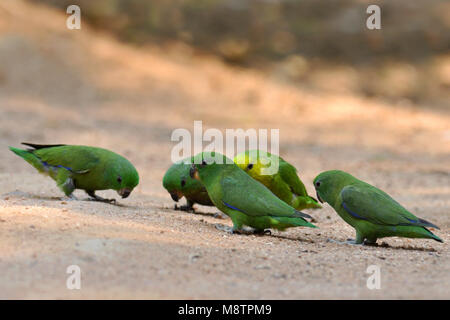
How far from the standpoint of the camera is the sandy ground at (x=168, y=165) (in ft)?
12.0

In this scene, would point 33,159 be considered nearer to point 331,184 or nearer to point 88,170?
point 88,170

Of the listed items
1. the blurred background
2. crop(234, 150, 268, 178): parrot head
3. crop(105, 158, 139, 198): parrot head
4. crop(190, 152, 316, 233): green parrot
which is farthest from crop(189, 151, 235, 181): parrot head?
the blurred background

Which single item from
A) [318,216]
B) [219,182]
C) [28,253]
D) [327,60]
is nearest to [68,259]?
[28,253]

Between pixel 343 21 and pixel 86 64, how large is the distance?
21.2ft

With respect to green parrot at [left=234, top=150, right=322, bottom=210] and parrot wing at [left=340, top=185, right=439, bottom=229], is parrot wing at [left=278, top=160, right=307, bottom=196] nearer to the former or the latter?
green parrot at [left=234, top=150, right=322, bottom=210]

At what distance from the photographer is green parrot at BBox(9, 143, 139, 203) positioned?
5566mm

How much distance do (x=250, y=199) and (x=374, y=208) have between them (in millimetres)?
906

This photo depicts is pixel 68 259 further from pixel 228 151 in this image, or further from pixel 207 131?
pixel 207 131

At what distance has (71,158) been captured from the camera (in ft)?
18.4

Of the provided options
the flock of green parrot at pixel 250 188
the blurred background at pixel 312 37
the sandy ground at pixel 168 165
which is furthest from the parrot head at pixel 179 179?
the blurred background at pixel 312 37

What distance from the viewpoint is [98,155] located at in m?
5.61

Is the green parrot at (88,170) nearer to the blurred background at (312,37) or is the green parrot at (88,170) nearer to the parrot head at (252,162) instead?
the parrot head at (252,162)

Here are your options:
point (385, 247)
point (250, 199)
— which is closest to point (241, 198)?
point (250, 199)

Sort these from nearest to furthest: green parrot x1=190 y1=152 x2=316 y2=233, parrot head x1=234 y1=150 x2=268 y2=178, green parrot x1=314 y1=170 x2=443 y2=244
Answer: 1. green parrot x1=314 y1=170 x2=443 y2=244
2. green parrot x1=190 y1=152 x2=316 y2=233
3. parrot head x1=234 y1=150 x2=268 y2=178
